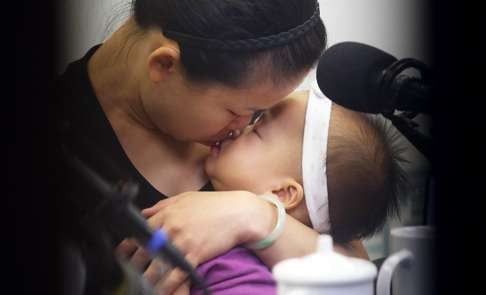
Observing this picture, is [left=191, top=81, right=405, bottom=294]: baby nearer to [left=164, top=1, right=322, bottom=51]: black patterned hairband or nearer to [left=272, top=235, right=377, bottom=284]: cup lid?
[left=164, top=1, right=322, bottom=51]: black patterned hairband

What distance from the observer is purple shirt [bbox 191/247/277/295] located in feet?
1.88

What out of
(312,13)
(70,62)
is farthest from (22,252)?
(312,13)

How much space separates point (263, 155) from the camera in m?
0.63

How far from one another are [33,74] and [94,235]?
14 cm

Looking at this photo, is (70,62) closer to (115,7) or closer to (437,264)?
(115,7)

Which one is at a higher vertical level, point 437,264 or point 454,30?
point 454,30

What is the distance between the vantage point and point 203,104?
620 millimetres

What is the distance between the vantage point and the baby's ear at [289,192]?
0.63m

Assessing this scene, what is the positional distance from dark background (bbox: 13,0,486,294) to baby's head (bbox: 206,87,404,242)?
7 cm

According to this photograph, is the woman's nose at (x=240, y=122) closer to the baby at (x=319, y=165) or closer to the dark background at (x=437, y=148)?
the baby at (x=319, y=165)

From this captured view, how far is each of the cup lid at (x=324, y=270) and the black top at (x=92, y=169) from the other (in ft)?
0.41

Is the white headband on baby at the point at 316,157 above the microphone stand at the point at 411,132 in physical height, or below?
below

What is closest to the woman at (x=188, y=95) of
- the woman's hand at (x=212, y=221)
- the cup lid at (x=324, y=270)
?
the woman's hand at (x=212, y=221)

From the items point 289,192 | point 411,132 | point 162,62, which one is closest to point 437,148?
point 411,132
